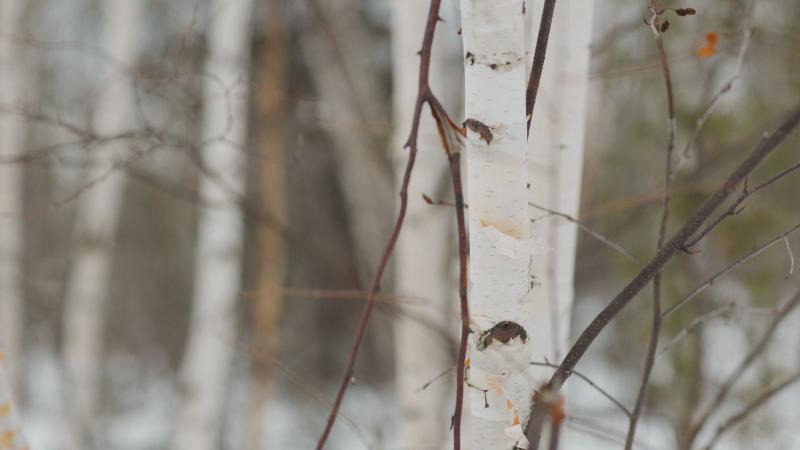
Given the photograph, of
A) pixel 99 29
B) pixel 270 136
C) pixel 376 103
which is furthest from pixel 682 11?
pixel 99 29

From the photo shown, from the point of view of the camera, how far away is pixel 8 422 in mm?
1062

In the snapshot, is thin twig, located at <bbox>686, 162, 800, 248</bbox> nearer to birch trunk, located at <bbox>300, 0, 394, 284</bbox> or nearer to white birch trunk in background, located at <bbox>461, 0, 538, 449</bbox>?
white birch trunk in background, located at <bbox>461, 0, 538, 449</bbox>

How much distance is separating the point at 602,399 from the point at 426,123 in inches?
188

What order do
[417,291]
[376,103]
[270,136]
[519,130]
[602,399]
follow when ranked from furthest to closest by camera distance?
[602,399] < [376,103] < [270,136] < [417,291] < [519,130]

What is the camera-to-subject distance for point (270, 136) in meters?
4.59

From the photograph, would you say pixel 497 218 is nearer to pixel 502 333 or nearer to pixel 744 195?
pixel 502 333

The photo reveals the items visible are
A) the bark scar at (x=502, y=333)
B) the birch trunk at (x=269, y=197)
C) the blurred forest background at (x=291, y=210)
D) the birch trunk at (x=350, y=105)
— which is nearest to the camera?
the bark scar at (x=502, y=333)

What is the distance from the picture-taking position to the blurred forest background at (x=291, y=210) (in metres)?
2.42

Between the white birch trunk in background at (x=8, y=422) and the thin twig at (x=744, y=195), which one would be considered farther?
the white birch trunk in background at (x=8, y=422)

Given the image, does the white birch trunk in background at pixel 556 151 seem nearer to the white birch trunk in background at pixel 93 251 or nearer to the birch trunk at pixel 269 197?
the birch trunk at pixel 269 197

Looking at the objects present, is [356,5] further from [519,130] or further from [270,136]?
[519,130]

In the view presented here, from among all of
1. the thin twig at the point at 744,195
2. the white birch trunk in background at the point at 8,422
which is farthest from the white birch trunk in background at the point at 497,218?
the white birch trunk in background at the point at 8,422

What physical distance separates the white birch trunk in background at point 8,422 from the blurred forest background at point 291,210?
0.41 meters

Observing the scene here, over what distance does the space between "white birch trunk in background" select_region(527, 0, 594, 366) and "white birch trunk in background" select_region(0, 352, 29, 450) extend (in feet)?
2.65
